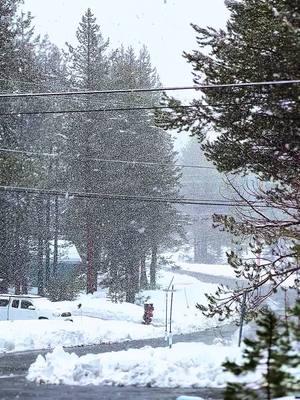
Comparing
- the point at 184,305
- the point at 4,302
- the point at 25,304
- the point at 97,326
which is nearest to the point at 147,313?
the point at 97,326

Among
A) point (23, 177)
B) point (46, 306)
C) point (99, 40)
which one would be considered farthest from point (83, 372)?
point (99, 40)

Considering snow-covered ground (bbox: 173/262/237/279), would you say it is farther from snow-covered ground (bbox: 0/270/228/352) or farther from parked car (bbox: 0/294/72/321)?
parked car (bbox: 0/294/72/321)

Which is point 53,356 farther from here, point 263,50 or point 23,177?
point 23,177

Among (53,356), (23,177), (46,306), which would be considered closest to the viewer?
(53,356)

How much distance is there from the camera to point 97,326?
96.5ft

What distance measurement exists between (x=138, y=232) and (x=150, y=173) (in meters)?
4.06

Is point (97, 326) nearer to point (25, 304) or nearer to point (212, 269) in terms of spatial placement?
point (25, 304)

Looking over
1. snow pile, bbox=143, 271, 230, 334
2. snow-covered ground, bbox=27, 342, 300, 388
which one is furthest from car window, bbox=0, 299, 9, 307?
snow-covered ground, bbox=27, 342, 300, 388

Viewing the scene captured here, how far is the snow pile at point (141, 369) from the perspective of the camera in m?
14.0

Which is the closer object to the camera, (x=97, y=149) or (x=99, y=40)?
(x=97, y=149)

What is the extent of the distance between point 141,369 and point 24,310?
16853 millimetres

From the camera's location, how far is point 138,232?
142 ft

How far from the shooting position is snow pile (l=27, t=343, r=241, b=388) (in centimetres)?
1401

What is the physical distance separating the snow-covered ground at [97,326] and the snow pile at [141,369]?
882cm
